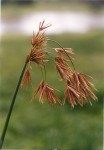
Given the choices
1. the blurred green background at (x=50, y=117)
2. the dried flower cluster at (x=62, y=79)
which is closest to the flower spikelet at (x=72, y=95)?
the dried flower cluster at (x=62, y=79)

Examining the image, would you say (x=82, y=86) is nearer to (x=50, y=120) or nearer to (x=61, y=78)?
(x=61, y=78)

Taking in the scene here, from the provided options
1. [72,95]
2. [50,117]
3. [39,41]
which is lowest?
[50,117]

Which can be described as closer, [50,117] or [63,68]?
[63,68]

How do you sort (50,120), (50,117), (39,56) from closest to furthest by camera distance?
(39,56) < (50,120) < (50,117)

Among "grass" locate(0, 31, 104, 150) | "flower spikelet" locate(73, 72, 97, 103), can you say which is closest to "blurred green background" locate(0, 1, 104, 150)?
"grass" locate(0, 31, 104, 150)

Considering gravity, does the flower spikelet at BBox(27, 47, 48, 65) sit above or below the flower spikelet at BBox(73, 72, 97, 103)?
above

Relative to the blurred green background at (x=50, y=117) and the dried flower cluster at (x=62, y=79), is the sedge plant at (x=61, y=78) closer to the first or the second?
the dried flower cluster at (x=62, y=79)

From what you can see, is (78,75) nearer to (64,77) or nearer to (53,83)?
(64,77)

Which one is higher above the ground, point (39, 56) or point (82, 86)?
point (39, 56)

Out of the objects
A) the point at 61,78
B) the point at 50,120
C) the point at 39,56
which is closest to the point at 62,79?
the point at 61,78

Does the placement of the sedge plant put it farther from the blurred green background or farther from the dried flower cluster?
the blurred green background

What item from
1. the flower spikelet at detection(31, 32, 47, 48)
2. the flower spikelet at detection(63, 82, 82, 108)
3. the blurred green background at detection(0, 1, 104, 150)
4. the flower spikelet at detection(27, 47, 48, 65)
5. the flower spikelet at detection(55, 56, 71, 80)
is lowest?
the blurred green background at detection(0, 1, 104, 150)
